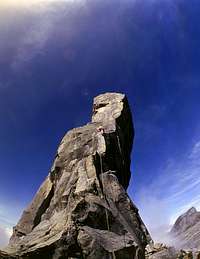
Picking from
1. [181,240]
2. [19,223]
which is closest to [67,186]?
[19,223]

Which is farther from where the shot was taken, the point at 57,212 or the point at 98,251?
the point at 57,212

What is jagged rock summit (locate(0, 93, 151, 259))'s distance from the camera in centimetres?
3891

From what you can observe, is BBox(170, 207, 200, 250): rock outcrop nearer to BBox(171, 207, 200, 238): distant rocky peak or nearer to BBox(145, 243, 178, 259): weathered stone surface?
BBox(171, 207, 200, 238): distant rocky peak

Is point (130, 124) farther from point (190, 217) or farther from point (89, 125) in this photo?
point (190, 217)

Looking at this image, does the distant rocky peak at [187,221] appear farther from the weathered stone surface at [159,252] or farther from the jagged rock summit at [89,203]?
the weathered stone surface at [159,252]

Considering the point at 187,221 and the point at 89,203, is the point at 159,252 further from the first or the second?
the point at 187,221

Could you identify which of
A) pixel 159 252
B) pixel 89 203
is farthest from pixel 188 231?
pixel 89 203

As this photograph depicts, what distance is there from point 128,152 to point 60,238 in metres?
33.0

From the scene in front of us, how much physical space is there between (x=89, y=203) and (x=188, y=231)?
3432 cm

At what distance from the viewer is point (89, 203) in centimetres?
4334

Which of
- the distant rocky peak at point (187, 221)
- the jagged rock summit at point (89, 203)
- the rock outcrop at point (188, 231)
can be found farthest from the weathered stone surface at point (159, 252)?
the distant rocky peak at point (187, 221)

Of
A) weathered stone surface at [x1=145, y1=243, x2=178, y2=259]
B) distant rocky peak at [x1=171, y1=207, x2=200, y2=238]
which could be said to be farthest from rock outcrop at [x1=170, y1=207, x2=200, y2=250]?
weathered stone surface at [x1=145, y1=243, x2=178, y2=259]

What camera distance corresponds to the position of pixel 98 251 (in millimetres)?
37250

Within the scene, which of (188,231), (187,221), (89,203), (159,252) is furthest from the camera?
(187,221)
